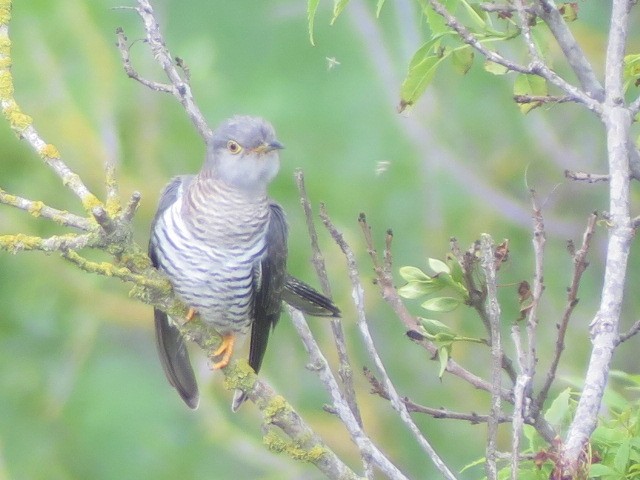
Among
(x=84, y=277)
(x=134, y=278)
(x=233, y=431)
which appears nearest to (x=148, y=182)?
(x=84, y=277)

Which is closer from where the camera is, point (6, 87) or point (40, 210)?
point (40, 210)

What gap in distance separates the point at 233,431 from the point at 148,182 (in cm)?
119

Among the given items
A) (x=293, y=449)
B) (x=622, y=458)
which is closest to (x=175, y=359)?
(x=293, y=449)

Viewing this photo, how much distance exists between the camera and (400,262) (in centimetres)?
448

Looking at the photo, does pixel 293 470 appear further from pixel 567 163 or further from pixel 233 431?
pixel 567 163

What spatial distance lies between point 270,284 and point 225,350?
206 mm

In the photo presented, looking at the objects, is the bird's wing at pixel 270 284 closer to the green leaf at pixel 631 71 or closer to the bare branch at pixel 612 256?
the green leaf at pixel 631 71

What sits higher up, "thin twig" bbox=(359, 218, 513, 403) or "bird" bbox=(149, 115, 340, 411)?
"thin twig" bbox=(359, 218, 513, 403)

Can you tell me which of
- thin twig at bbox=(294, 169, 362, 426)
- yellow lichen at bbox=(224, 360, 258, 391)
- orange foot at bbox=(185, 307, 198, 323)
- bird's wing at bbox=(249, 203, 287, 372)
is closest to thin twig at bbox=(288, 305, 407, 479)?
thin twig at bbox=(294, 169, 362, 426)

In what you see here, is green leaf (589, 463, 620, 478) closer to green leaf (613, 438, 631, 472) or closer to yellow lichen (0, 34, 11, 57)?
green leaf (613, 438, 631, 472)

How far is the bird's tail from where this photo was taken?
2.55 meters

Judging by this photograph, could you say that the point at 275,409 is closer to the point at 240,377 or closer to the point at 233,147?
the point at 240,377

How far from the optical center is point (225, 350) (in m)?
2.60

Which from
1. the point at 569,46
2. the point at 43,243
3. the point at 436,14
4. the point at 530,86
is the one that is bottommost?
the point at 43,243
